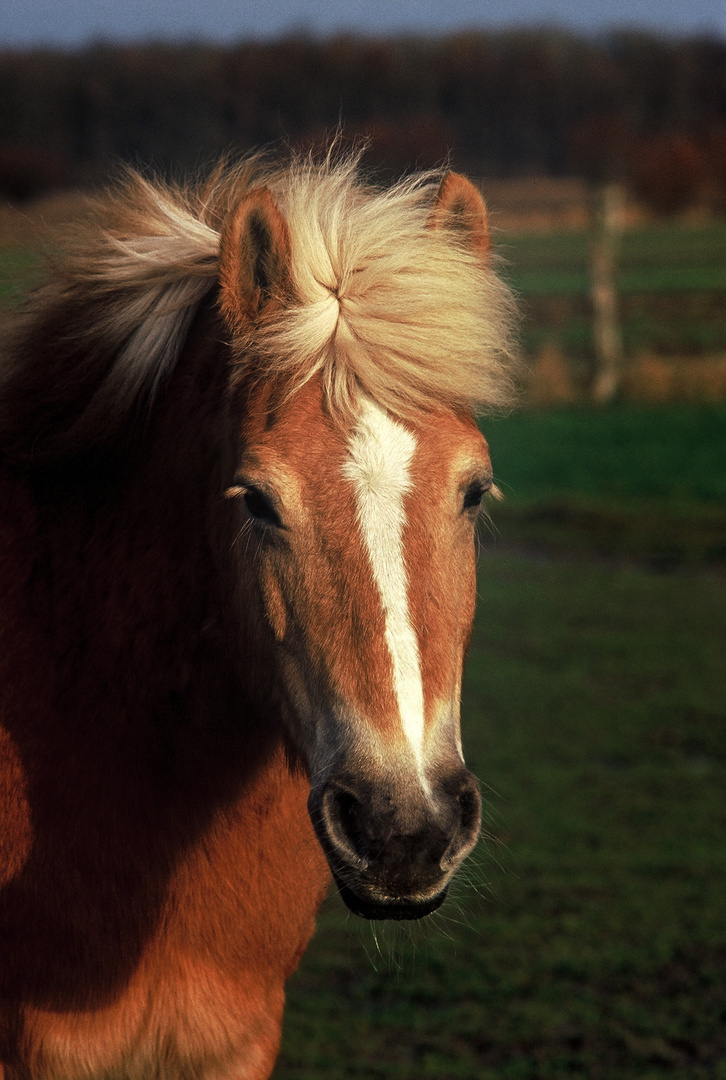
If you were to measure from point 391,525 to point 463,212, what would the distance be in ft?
2.72

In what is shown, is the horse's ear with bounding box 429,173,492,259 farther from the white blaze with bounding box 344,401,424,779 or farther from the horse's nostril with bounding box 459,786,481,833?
the horse's nostril with bounding box 459,786,481,833

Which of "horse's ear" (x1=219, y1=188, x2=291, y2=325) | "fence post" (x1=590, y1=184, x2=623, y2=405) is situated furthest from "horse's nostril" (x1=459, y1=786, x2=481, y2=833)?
"fence post" (x1=590, y1=184, x2=623, y2=405)

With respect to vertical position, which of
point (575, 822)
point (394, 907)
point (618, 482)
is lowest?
point (618, 482)

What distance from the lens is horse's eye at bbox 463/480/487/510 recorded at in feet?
6.40

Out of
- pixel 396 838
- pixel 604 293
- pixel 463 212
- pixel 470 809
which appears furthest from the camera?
pixel 604 293

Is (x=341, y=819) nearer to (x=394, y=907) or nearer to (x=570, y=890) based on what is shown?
(x=394, y=907)

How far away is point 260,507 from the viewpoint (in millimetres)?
1875

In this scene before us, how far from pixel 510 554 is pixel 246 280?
759cm

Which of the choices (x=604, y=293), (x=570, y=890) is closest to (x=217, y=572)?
(x=570, y=890)

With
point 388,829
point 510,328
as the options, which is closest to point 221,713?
point 388,829

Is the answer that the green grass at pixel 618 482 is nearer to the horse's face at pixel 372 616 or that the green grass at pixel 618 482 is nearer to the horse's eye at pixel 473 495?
the horse's eye at pixel 473 495

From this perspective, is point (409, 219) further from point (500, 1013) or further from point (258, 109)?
point (258, 109)

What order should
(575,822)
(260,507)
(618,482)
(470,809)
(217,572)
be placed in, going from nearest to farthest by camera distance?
(470,809) → (260,507) → (217,572) → (575,822) → (618,482)

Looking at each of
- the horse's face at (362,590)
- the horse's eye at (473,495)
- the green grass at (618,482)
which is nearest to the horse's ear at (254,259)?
the horse's face at (362,590)
